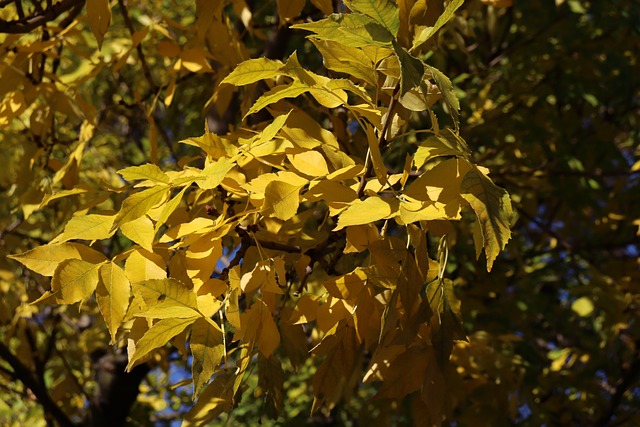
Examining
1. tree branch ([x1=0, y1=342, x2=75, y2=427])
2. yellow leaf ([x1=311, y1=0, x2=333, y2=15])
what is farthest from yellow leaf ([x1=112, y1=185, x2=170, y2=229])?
tree branch ([x1=0, y1=342, x2=75, y2=427])

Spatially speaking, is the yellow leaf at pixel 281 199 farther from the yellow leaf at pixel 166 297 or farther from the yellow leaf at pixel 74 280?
the yellow leaf at pixel 74 280

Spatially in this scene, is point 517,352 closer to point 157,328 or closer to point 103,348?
point 103,348

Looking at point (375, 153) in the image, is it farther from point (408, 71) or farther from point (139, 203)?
point (139, 203)

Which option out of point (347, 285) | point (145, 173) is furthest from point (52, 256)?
point (347, 285)

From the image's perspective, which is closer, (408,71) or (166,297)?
(408,71)

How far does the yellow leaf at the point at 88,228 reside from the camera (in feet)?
3.15

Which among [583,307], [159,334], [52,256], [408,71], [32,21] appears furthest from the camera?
[583,307]

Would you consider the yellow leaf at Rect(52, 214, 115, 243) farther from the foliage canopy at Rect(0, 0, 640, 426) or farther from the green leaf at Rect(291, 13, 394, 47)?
the green leaf at Rect(291, 13, 394, 47)

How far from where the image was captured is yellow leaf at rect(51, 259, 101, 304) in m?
0.95

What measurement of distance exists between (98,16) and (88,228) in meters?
0.46

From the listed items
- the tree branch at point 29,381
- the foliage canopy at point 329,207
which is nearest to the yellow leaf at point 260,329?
the foliage canopy at point 329,207

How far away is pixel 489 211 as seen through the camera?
79cm

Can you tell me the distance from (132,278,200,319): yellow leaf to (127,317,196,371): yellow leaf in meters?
0.02

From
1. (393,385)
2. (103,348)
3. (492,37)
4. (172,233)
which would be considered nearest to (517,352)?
(492,37)
